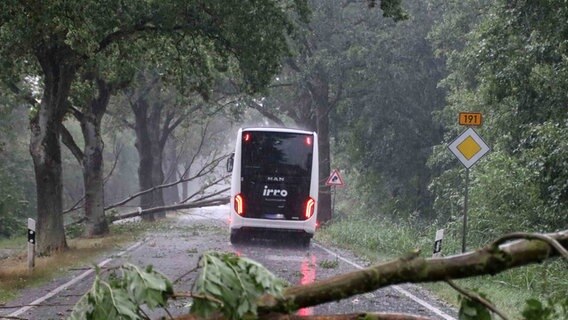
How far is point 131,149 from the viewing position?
72.9 metres

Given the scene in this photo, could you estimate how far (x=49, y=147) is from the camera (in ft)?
61.6

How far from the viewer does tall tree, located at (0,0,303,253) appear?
17.0 m

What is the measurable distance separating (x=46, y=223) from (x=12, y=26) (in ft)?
18.3

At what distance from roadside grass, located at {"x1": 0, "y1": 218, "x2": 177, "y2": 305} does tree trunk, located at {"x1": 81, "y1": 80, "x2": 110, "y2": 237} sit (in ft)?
2.35

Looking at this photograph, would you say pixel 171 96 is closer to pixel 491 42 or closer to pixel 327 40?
pixel 327 40

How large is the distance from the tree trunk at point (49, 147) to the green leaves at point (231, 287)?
639 inches

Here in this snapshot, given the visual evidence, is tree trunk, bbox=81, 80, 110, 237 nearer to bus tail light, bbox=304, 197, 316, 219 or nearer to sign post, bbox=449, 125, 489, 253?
bus tail light, bbox=304, 197, 316, 219

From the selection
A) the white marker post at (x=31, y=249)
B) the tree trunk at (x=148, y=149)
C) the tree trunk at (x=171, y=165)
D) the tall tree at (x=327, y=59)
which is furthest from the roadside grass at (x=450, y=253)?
the tree trunk at (x=171, y=165)

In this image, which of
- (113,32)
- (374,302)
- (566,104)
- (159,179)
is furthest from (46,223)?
(159,179)

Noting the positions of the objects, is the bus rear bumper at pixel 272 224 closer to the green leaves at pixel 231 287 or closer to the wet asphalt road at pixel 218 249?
the wet asphalt road at pixel 218 249

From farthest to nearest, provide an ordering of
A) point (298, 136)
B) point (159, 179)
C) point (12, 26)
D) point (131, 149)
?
1. point (131, 149)
2. point (159, 179)
3. point (298, 136)
4. point (12, 26)

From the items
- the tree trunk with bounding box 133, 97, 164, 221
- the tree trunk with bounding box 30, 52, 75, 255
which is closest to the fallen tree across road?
the tree trunk with bounding box 30, 52, 75, 255

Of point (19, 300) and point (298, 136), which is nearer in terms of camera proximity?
point (19, 300)

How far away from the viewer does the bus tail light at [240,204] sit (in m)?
21.2
